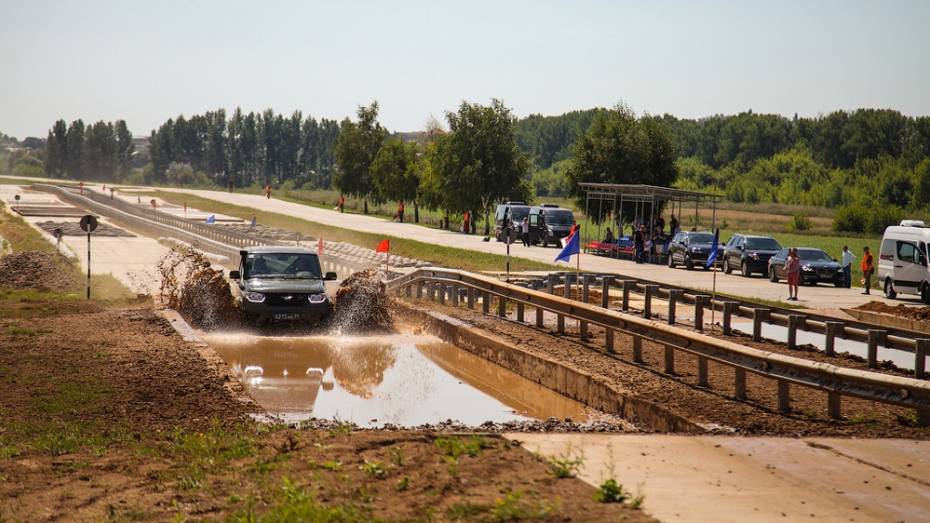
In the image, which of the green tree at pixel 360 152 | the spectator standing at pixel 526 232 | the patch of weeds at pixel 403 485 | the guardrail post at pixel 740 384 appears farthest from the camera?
the green tree at pixel 360 152

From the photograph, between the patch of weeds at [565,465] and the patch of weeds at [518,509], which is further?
the patch of weeds at [565,465]

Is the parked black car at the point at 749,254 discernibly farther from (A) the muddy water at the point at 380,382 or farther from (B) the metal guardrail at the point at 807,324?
(A) the muddy water at the point at 380,382

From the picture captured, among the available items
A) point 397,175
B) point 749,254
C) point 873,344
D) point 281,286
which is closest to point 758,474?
point 873,344

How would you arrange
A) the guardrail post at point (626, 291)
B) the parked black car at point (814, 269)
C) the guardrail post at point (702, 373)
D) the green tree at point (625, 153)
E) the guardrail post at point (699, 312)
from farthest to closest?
1. the green tree at point (625, 153)
2. the parked black car at point (814, 269)
3. the guardrail post at point (626, 291)
4. the guardrail post at point (699, 312)
5. the guardrail post at point (702, 373)

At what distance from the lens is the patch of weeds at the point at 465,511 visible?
7.86 meters

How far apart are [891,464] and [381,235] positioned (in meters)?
55.7

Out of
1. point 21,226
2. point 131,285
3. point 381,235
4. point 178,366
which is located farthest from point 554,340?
point 21,226

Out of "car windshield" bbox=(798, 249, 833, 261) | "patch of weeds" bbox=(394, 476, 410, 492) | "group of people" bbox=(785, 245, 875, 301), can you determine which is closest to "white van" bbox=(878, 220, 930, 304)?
"group of people" bbox=(785, 245, 875, 301)

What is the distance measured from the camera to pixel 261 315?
2194cm

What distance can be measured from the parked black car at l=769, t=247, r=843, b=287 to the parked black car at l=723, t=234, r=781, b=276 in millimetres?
2620

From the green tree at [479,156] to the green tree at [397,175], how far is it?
1767 centimetres

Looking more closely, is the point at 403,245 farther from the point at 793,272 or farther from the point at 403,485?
the point at 403,485

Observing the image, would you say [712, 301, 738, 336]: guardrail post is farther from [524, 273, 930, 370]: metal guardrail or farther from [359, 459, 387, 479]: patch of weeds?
[359, 459, 387, 479]: patch of weeds

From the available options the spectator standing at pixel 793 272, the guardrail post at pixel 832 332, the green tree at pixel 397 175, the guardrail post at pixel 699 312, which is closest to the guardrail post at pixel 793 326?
the guardrail post at pixel 832 332
